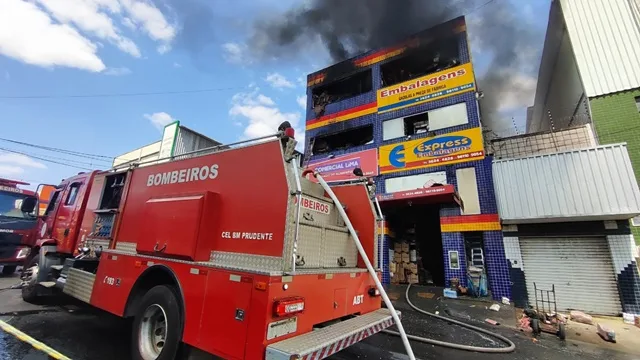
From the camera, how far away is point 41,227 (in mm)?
8148

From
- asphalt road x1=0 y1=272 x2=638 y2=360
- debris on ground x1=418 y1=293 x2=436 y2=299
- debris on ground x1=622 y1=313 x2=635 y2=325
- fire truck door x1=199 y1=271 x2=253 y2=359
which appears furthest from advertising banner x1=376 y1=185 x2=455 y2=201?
fire truck door x1=199 y1=271 x2=253 y2=359

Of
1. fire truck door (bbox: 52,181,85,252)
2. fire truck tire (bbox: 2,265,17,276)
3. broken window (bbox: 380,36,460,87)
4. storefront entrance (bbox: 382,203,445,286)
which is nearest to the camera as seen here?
fire truck door (bbox: 52,181,85,252)

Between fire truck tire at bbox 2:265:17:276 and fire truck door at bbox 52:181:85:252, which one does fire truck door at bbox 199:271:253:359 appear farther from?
fire truck tire at bbox 2:265:17:276

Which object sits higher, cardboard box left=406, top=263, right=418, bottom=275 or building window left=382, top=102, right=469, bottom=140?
building window left=382, top=102, right=469, bottom=140

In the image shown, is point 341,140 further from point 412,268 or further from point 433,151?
point 412,268

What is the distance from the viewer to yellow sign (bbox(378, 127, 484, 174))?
1229cm

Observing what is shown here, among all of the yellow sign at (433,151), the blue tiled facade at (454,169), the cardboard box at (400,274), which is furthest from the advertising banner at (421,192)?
the cardboard box at (400,274)

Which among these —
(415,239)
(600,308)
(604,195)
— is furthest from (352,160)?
(600,308)

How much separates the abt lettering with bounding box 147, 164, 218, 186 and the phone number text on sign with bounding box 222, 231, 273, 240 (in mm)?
867

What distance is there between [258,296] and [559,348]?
22.2 ft

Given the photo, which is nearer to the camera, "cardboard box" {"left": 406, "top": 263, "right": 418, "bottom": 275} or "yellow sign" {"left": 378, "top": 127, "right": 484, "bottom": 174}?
"yellow sign" {"left": 378, "top": 127, "right": 484, "bottom": 174}

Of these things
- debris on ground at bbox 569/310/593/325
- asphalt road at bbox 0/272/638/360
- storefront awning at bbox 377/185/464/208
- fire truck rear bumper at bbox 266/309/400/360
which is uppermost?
storefront awning at bbox 377/185/464/208

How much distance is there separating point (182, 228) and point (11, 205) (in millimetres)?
12560

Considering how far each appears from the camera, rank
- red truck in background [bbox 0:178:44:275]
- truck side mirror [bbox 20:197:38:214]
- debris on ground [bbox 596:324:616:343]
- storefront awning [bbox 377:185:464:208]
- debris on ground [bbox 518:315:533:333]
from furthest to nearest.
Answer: storefront awning [bbox 377:185:464:208] < red truck in background [bbox 0:178:44:275] < truck side mirror [bbox 20:197:38:214] < debris on ground [bbox 518:315:533:333] < debris on ground [bbox 596:324:616:343]
